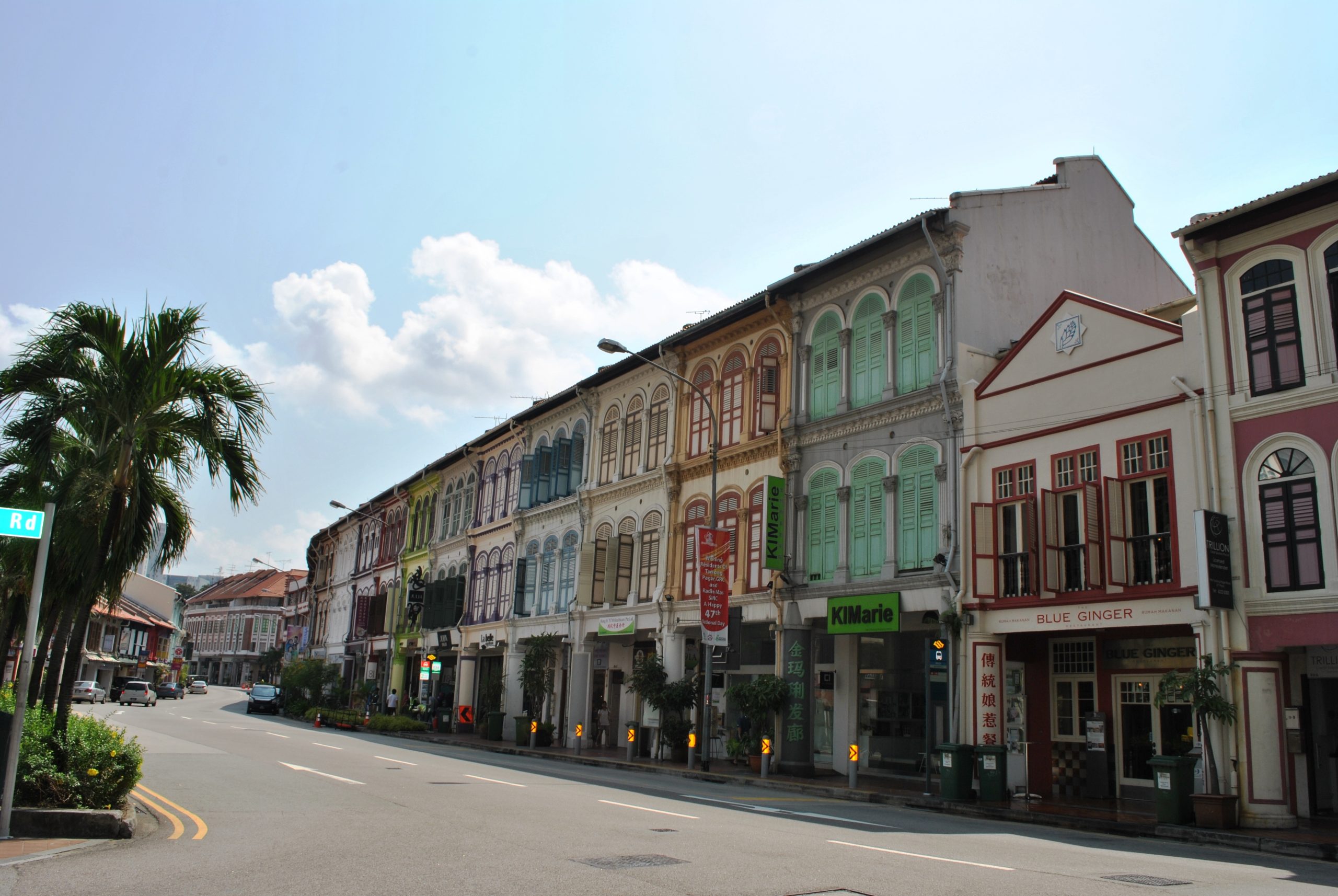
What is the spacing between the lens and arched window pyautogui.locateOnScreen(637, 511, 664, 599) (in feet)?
103

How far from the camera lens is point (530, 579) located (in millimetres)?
39438

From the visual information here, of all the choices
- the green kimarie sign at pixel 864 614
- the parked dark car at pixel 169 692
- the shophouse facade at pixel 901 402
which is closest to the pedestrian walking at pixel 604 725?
the shophouse facade at pixel 901 402

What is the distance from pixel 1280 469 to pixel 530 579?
89.7ft

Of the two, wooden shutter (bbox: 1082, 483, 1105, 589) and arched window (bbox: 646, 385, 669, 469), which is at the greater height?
arched window (bbox: 646, 385, 669, 469)

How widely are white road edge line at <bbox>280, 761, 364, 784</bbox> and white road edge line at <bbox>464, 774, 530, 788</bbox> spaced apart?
7.21 ft

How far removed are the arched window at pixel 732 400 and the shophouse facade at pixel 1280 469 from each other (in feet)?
42.8

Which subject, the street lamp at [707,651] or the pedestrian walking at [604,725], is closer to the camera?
the street lamp at [707,651]

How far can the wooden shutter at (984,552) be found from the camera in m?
20.6

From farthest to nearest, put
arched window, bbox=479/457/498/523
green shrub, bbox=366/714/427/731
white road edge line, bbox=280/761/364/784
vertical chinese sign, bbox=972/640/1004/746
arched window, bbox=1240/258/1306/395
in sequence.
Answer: arched window, bbox=479/457/498/523, green shrub, bbox=366/714/427/731, vertical chinese sign, bbox=972/640/1004/746, white road edge line, bbox=280/761/364/784, arched window, bbox=1240/258/1306/395

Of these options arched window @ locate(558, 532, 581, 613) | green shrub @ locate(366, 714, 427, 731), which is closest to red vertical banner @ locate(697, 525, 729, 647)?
arched window @ locate(558, 532, 581, 613)

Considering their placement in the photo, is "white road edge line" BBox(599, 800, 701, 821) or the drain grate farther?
"white road edge line" BBox(599, 800, 701, 821)

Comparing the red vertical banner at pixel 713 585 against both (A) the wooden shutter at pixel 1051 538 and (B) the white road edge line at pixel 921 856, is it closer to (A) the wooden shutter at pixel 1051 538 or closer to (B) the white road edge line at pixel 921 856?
(A) the wooden shutter at pixel 1051 538

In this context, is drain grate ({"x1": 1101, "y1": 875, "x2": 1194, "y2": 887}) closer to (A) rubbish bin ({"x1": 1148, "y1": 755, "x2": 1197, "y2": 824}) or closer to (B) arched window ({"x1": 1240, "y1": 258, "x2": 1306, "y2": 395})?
(A) rubbish bin ({"x1": 1148, "y1": 755, "x2": 1197, "y2": 824})

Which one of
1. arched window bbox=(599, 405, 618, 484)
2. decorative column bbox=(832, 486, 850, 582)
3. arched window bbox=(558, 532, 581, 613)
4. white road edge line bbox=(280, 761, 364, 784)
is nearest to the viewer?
white road edge line bbox=(280, 761, 364, 784)
